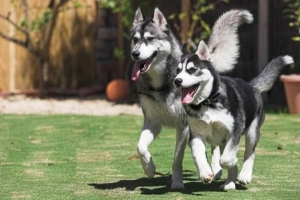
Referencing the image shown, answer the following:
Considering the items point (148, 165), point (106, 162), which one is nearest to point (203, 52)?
point (148, 165)

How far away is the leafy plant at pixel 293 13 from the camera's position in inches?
568

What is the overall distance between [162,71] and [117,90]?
818 centimetres

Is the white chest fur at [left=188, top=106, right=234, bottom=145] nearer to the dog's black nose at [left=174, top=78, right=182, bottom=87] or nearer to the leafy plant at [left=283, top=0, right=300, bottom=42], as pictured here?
the dog's black nose at [left=174, top=78, right=182, bottom=87]

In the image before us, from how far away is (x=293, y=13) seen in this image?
50.7 ft

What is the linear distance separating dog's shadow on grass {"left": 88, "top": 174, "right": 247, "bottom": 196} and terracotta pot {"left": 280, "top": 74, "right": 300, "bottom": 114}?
5432mm

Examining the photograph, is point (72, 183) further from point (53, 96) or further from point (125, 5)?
point (53, 96)

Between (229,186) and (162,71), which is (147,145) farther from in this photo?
(229,186)

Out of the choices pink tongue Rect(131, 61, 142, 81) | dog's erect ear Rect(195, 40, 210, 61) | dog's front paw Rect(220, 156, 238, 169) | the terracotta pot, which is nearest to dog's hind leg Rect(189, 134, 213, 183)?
dog's front paw Rect(220, 156, 238, 169)

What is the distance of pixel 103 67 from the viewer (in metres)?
17.4

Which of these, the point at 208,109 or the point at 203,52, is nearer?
the point at 208,109

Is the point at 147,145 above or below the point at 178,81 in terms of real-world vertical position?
below

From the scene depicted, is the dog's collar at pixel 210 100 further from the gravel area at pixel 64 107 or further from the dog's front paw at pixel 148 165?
the gravel area at pixel 64 107

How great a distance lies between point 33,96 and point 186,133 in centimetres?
932

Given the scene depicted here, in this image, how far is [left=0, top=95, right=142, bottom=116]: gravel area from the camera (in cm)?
1479
